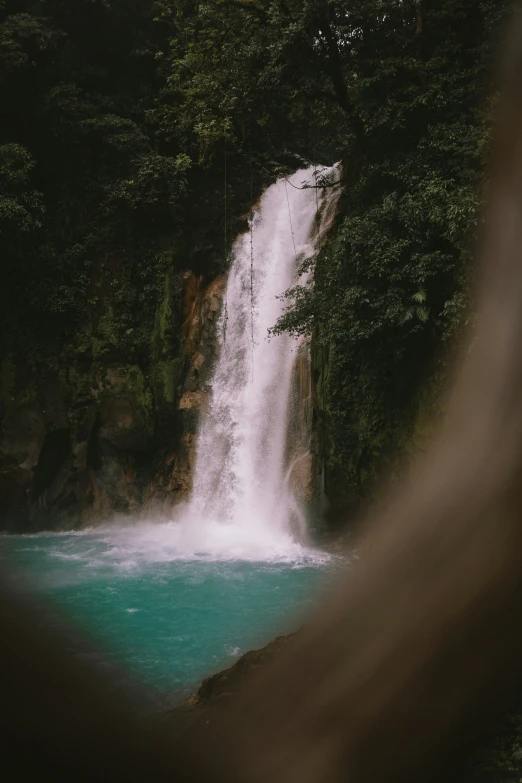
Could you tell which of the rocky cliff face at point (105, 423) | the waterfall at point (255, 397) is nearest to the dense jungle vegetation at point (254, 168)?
the rocky cliff face at point (105, 423)

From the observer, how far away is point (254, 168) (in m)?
15.6

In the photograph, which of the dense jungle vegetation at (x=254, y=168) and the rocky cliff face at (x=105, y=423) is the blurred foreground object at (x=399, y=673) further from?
the rocky cliff face at (x=105, y=423)

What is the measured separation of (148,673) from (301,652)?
228 centimetres

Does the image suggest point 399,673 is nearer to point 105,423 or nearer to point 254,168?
point 105,423

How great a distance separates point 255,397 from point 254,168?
681cm

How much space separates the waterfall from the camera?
11.9 metres

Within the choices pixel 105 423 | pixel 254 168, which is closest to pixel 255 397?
pixel 105 423

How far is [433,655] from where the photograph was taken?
14.1ft

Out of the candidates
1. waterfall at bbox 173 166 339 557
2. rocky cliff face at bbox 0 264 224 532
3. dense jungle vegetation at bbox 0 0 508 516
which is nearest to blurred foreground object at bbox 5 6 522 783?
dense jungle vegetation at bbox 0 0 508 516

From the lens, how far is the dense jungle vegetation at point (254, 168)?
28.6 ft

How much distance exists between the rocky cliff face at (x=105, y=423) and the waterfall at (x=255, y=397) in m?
0.59

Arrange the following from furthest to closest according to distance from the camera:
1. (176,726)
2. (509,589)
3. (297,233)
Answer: (297,233) < (176,726) < (509,589)

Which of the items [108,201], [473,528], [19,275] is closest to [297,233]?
[108,201]

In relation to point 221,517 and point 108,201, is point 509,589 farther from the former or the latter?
point 108,201
